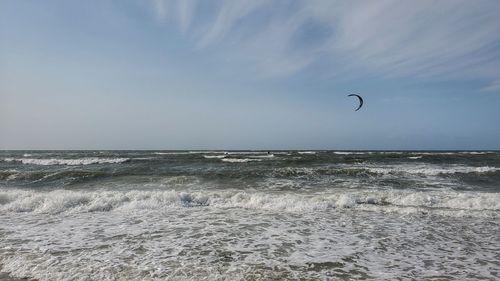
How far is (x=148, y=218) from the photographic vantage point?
9594mm

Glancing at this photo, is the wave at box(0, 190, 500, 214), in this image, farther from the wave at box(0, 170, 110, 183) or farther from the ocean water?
the wave at box(0, 170, 110, 183)

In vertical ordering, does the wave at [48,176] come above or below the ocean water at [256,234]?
above

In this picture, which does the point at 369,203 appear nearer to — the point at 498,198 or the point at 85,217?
the point at 498,198

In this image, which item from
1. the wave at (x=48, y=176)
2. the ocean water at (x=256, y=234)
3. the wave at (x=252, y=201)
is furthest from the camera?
the wave at (x=48, y=176)

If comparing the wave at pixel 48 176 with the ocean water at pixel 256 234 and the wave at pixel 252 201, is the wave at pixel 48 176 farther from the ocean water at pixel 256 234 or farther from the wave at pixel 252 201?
the wave at pixel 252 201

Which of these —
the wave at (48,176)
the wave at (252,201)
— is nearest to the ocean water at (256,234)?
Result: the wave at (252,201)

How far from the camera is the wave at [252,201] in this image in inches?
443

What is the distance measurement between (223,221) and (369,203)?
5.28 m

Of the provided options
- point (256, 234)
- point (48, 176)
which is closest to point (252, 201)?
point (256, 234)

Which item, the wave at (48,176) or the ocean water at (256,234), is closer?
the ocean water at (256,234)

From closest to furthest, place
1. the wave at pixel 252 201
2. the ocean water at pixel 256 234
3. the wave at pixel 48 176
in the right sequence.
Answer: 1. the ocean water at pixel 256 234
2. the wave at pixel 252 201
3. the wave at pixel 48 176

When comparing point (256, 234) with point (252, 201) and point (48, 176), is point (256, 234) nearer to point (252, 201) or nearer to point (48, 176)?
point (252, 201)

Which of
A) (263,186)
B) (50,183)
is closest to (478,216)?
(263,186)

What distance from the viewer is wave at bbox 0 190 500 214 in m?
11.2
